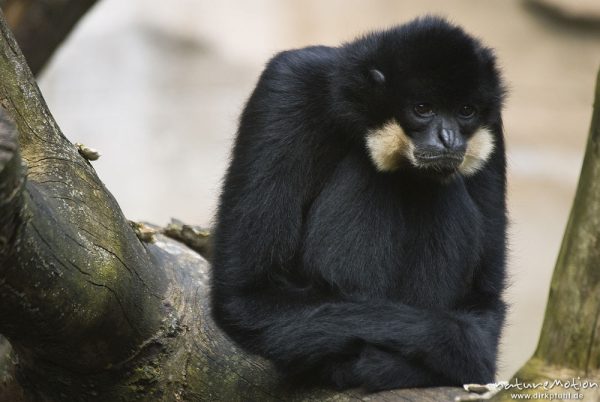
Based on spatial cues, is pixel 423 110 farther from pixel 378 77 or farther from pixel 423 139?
pixel 378 77

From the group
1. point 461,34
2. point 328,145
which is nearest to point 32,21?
point 328,145

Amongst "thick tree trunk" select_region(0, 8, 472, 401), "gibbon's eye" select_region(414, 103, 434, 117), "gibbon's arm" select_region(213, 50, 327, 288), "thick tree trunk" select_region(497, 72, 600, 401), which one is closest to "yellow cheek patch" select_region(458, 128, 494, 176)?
"gibbon's eye" select_region(414, 103, 434, 117)

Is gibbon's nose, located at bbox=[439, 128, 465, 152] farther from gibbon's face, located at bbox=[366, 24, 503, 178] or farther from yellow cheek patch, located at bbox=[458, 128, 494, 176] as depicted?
yellow cheek patch, located at bbox=[458, 128, 494, 176]

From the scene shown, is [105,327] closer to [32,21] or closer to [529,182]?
[32,21]

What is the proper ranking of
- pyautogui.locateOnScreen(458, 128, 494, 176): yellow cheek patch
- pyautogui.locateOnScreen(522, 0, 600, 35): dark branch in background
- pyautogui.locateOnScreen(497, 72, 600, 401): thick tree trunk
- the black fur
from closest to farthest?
pyautogui.locateOnScreen(497, 72, 600, 401): thick tree trunk, the black fur, pyautogui.locateOnScreen(458, 128, 494, 176): yellow cheek patch, pyautogui.locateOnScreen(522, 0, 600, 35): dark branch in background

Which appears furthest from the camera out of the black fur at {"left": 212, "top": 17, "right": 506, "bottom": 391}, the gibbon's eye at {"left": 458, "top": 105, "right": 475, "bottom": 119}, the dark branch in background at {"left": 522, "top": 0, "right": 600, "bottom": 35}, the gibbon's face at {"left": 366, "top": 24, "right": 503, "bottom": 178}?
the dark branch in background at {"left": 522, "top": 0, "right": 600, "bottom": 35}

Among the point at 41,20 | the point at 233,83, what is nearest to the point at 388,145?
the point at 41,20

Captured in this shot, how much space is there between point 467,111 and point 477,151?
0.86ft

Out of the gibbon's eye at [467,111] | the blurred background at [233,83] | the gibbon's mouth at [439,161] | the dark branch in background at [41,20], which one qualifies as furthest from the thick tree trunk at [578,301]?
the blurred background at [233,83]

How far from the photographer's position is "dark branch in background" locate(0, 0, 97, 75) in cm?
619

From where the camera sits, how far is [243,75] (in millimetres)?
12734

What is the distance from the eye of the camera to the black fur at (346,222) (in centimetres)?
414

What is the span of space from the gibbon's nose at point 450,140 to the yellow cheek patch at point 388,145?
16cm

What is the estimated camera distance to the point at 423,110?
4375 millimetres
